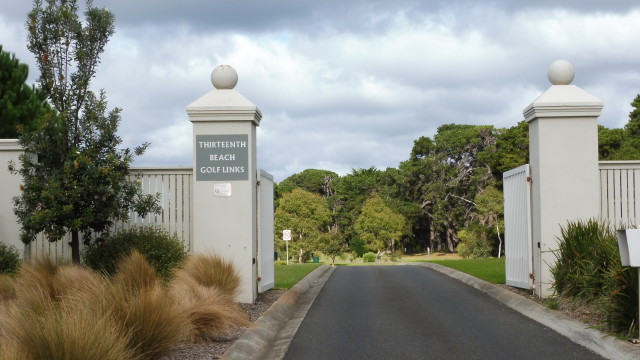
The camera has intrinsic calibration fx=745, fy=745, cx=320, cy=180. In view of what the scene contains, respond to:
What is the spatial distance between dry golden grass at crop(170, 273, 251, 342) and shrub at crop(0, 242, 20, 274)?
511 centimetres

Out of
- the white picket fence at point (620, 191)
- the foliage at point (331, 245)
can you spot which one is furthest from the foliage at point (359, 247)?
the white picket fence at point (620, 191)

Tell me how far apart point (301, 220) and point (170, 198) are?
49.5m

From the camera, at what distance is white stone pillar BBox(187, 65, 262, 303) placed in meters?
14.8

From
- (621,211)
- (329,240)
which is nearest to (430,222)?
(329,240)

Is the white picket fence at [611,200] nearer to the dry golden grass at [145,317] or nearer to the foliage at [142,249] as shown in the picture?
the foliage at [142,249]

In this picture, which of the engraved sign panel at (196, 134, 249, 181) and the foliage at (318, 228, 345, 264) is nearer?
the engraved sign panel at (196, 134, 249, 181)

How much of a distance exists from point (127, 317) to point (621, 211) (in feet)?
38.2

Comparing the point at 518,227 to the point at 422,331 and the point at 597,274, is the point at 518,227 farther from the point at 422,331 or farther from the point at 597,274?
the point at 422,331

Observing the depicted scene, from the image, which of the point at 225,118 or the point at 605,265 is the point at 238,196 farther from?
the point at 605,265

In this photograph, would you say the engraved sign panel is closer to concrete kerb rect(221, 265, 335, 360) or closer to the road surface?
concrete kerb rect(221, 265, 335, 360)

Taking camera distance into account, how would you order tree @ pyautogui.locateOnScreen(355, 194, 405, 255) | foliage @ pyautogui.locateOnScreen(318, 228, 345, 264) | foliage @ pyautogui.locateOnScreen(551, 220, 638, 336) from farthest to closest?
tree @ pyautogui.locateOnScreen(355, 194, 405, 255), foliage @ pyautogui.locateOnScreen(318, 228, 345, 264), foliage @ pyautogui.locateOnScreen(551, 220, 638, 336)

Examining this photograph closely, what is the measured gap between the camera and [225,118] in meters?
14.8

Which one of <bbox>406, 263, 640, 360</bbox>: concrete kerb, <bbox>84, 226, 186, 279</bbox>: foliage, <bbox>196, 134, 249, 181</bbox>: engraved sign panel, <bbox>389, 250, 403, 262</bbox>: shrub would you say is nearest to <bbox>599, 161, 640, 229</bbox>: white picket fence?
<bbox>406, 263, 640, 360</bbox>: concrete kerb

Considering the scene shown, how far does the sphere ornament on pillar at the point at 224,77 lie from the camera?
1510 cm
